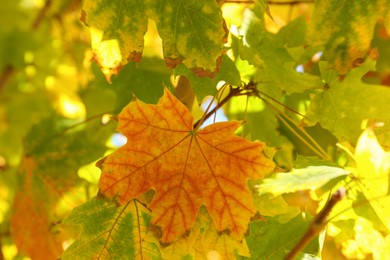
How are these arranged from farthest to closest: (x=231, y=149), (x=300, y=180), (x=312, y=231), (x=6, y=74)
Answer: (x=6, y=74), (x=231, y=149), (x=300, y=180), (x=312, y=231)

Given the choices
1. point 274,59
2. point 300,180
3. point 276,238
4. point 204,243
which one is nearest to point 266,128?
point 274,59

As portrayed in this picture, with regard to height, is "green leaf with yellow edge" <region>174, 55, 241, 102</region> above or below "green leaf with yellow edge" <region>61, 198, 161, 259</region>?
above

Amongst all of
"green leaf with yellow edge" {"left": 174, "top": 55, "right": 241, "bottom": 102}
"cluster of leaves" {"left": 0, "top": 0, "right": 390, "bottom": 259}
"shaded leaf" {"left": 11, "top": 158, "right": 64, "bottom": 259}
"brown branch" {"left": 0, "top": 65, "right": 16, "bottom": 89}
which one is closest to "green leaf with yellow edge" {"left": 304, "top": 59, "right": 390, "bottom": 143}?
"cluster of leaves" {"left": 0, "top": 0, "right": 390, "bottom": 259}

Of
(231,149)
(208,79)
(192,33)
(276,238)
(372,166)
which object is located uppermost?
(192,33)

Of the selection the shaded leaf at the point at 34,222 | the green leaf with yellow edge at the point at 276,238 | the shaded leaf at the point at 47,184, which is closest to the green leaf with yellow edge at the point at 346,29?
the green leaf with yellow edge at the point at 276,238

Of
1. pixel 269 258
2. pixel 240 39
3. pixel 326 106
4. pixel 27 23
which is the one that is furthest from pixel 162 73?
pixel 27 23

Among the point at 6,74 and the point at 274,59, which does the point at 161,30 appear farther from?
the point at 6,74

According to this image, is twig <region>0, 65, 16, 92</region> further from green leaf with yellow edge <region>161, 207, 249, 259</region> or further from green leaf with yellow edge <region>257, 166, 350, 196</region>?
green leaf with yellow edge <region>257, 166, 350, 196</region>
